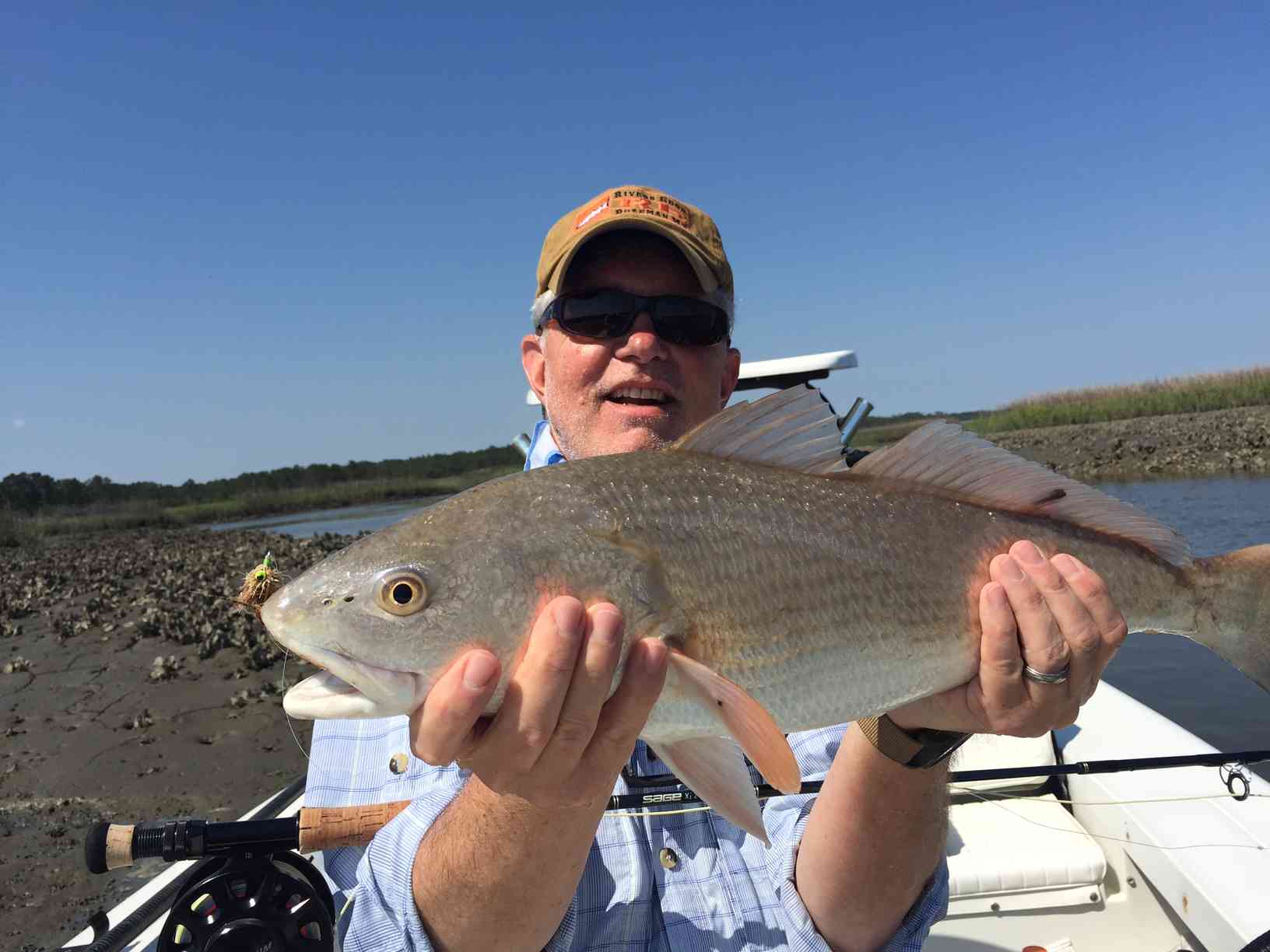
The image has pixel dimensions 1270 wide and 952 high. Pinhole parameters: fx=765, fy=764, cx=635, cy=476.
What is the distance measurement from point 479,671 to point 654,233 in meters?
2.25

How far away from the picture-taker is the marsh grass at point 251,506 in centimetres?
4216

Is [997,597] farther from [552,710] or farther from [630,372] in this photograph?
[630,372]

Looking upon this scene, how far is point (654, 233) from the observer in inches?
131

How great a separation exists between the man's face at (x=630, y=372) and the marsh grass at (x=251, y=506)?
1535 inches

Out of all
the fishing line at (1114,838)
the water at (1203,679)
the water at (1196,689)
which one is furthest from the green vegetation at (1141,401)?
the fishing line at (1114,838)

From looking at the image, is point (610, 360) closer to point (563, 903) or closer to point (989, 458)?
point (989, 458)

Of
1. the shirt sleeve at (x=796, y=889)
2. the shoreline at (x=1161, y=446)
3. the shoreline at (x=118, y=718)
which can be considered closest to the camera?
the shirt sleeve at (x=796, y=889)

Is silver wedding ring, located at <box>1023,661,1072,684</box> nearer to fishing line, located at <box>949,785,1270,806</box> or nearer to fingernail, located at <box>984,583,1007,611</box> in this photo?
fingernail, located at <box>984,583,1007,611</box>

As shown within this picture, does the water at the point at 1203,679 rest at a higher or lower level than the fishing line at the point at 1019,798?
lower

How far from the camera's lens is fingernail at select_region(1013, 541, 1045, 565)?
2.11m

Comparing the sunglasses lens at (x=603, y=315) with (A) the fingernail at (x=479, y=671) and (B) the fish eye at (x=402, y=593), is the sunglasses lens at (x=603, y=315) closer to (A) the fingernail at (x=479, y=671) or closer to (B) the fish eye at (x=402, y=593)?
(B) the fish eye at (x=402, y=593)

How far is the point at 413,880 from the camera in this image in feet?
7.47

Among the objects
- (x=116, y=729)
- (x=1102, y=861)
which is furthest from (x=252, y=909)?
(x=116, y=729)

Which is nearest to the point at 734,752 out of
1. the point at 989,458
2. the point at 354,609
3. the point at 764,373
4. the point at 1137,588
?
the point at 354,609
